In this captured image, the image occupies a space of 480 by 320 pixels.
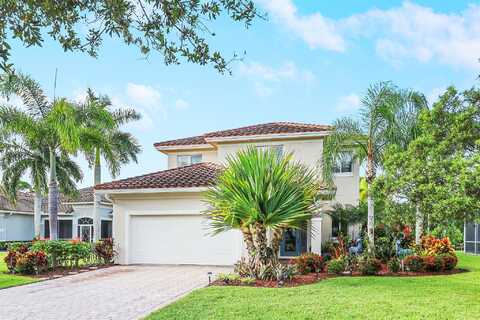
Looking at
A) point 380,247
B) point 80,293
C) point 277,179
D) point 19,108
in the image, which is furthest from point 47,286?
point 380,247

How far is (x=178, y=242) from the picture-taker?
20188 millimetres

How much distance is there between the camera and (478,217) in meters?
12.8

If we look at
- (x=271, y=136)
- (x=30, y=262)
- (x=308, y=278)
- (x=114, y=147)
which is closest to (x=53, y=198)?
(x=30, y=262)

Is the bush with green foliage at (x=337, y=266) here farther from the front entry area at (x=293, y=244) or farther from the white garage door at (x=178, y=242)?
the front entry area at (x=293, y=244)

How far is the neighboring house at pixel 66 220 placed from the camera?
127 ft

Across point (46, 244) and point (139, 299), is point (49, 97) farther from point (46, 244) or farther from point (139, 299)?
point (139, 299)

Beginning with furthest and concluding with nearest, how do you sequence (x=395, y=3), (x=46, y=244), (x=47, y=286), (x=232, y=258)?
(x=232, y=258) < (x=46, y=244) < (x=47, y=286) < (x=395, y=3)

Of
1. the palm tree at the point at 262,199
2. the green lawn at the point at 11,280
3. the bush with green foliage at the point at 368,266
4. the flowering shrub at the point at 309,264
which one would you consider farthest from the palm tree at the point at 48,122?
the bush with green foliage at the point at 368,266

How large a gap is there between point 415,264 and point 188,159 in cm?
1539

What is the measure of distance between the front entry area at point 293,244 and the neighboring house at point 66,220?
62.9 ft

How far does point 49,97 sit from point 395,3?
17698 mm

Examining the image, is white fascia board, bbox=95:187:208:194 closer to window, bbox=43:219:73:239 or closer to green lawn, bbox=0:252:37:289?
green lawn, bbox=0:252:37:289

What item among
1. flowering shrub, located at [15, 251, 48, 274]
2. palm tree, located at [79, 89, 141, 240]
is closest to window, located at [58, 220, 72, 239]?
palm tree, located at [79, 89, 141, 240]

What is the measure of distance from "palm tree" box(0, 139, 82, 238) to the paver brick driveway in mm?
10185
